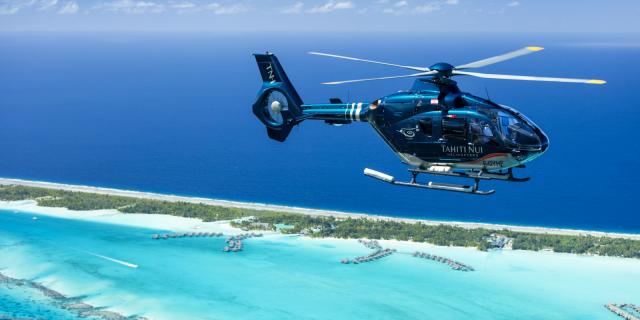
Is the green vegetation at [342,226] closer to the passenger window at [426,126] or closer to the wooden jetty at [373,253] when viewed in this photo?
the wooden jetty at [373,253]

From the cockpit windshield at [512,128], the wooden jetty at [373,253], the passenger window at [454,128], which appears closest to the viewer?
the cockpit windshield at [512,128]

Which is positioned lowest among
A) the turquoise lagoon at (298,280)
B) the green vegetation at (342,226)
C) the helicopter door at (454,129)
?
the turquoise lagoon at (298,280)

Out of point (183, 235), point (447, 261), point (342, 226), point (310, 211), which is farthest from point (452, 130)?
point (310, 211)

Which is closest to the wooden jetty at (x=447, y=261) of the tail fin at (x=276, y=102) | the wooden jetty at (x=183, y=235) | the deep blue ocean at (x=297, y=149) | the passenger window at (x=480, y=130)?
the wooden jetty at (x=183, y=235)

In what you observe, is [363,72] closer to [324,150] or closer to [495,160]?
[324,150]

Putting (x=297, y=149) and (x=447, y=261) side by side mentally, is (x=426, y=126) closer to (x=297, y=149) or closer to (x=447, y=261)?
(x=447, y=261)

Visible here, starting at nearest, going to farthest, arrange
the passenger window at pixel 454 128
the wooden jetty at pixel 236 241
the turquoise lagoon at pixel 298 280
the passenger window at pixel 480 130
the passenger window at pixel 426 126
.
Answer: the passenger window at pixel 480 130, the passenger window at pixel 454 128, the passenger window at pixel 426 126, the turquoise lagoon at pixel 298 280, the wooden jetty at pixel 236 241

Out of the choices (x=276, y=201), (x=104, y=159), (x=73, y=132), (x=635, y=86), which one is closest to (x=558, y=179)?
(x=276, y=201)
